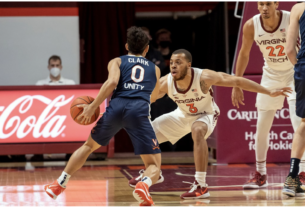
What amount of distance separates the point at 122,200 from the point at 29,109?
13.4 ft

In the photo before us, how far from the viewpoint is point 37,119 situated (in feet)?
28.1

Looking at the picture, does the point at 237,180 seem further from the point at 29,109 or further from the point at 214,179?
the point at 29,109

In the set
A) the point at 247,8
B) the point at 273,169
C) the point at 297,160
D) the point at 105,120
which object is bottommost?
the point at 273,169

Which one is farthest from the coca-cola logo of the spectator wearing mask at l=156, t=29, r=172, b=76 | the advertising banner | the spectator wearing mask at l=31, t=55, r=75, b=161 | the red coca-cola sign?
the spectator wearing mask at l=156, t=29, r=172, b=76

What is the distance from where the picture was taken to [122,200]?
5004 mm

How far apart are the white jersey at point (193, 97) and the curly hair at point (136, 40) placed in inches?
30.3

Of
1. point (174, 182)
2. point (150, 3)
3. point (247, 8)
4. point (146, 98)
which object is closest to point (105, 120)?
point (146, 98)

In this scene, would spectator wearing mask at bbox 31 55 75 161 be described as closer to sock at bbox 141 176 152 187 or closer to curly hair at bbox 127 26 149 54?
curly hair at bbox 127 26 149 54

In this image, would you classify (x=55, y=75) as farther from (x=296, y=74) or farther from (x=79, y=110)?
(x=296, y=74)

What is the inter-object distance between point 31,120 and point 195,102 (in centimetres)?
385

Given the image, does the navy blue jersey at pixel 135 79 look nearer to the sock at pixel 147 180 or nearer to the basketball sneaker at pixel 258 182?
the sock at pixel 147 180

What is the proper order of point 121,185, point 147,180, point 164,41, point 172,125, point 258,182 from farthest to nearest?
point 164,41
point 121,185
point 258,182
point 172,125
point 147,180

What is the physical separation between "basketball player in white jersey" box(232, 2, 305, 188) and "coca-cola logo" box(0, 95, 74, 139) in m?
3.64

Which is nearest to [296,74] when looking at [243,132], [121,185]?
[121,185]
